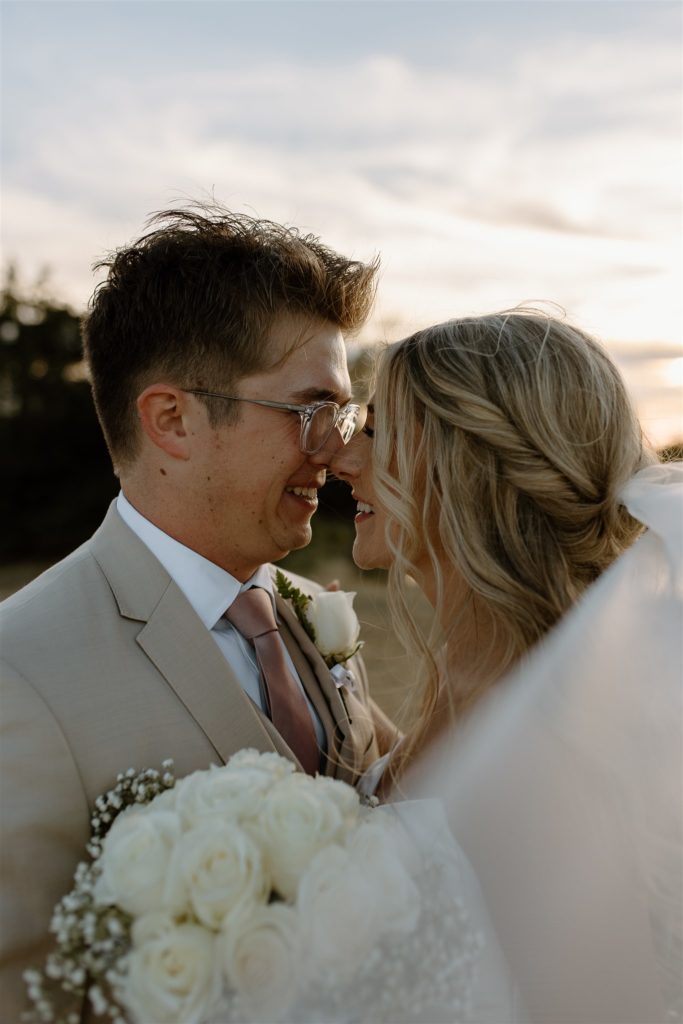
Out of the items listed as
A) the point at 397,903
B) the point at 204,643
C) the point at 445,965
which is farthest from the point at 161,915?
the point at 204,643

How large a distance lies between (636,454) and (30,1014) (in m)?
2.45

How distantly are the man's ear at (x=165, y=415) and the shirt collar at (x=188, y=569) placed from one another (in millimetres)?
302

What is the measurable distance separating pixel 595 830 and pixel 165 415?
6.93 feet

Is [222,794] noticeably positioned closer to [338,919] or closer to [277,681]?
[338,919]

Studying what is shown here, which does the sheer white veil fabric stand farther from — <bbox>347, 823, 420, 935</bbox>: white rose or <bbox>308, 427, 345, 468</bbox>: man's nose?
<bbox>308, 427, 345, 468</bbox>: man's nose

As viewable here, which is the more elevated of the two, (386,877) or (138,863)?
(138,863)

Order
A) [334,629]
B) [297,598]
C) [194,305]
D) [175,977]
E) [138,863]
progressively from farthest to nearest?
1. [297,598]
2. [334,629]
3. [194,305]
4. [138,863]
5. [175,977]

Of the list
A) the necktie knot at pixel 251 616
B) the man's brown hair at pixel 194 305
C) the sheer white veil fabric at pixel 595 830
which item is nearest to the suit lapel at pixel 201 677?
the necktie knot at pixel 251 616

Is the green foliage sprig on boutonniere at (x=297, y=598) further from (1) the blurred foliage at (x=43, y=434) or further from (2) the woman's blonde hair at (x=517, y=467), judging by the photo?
(1) the blurred foliage at (x=43, y=434)

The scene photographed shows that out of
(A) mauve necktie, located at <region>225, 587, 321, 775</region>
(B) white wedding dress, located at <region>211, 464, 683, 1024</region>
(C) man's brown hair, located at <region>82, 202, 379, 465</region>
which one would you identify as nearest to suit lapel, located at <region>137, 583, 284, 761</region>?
(A) mauve necktie, located at <region>225, 587, 321, 775</region>

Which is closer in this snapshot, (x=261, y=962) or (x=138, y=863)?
(x=261, y=962)

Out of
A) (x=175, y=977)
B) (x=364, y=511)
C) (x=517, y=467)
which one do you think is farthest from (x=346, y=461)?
(x=175, y=977)

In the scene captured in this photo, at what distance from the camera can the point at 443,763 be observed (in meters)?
3.01

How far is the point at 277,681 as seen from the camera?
3.40 m
